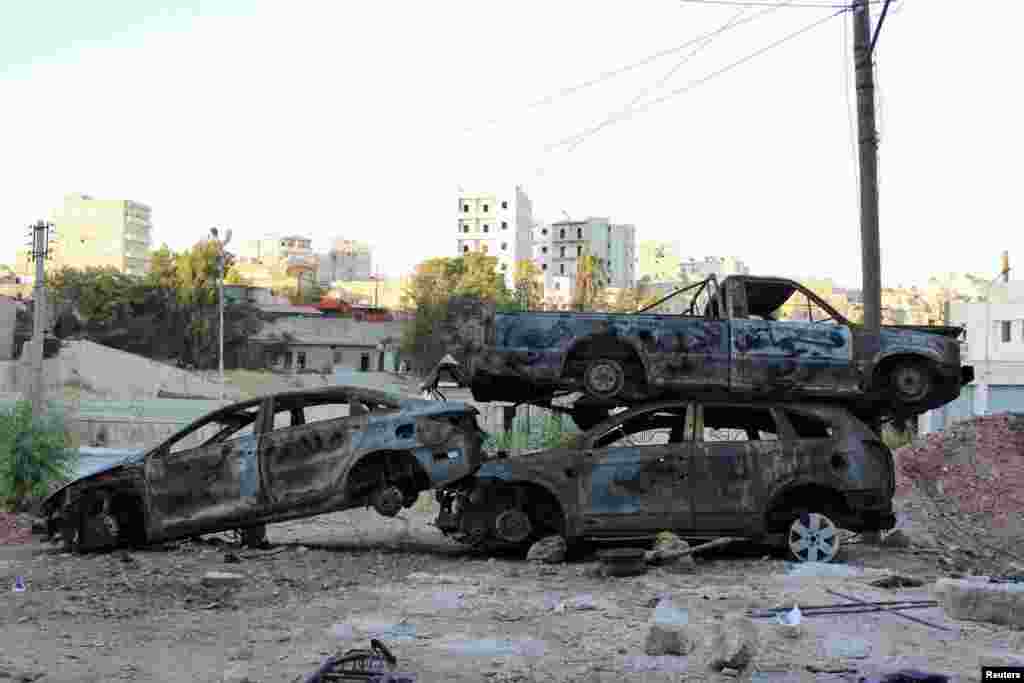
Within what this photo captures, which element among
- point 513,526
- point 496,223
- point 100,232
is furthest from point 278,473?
point 100,232

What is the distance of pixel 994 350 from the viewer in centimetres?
5012

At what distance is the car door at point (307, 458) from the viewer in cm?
1102

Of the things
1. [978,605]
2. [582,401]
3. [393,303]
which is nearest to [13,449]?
[582,401]

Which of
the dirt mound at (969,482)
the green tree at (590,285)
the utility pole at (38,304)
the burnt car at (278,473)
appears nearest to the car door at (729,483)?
the burnt car at (278,473)

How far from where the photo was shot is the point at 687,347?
1101 cm

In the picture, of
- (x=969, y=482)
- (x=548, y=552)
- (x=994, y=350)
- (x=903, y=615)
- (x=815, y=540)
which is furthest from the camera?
(x=994, y=350)

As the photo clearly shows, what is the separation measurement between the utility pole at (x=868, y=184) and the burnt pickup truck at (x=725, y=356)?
13.3ft

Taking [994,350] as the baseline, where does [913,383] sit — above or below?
below

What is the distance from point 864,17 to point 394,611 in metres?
11.3

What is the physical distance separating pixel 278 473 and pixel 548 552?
2.69 m

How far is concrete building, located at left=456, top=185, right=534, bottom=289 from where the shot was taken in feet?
563

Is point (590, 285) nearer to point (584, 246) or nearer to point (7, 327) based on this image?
point (7, 327)

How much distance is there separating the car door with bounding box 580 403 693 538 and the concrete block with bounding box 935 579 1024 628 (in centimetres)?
301

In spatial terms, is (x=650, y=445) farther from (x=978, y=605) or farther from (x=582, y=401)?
(x=978, y=605)
